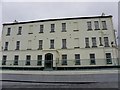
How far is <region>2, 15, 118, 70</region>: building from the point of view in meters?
26.0

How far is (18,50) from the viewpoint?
28.9m

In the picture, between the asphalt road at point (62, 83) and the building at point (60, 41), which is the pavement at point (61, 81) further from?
the building at point (60, 41)

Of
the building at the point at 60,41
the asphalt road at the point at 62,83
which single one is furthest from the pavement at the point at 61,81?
the building at the point at 60,41

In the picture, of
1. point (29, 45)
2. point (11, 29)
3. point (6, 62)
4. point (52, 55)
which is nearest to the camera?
point (6, 62)

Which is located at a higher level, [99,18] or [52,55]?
[99,18]

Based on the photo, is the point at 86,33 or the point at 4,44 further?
the point at 4,44

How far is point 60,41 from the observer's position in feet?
90.4

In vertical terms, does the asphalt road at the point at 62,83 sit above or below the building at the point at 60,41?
below

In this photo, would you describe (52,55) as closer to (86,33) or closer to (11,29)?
(86,33)

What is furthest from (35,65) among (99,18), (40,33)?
(99,18)

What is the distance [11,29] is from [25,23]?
286 cm

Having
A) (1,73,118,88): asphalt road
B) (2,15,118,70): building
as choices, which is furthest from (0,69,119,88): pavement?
(2,15,118,70): building

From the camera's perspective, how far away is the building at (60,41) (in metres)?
26.0

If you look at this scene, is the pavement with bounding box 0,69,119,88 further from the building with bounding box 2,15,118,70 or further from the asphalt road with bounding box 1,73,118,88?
the building with bounding box 2,15,118,70
